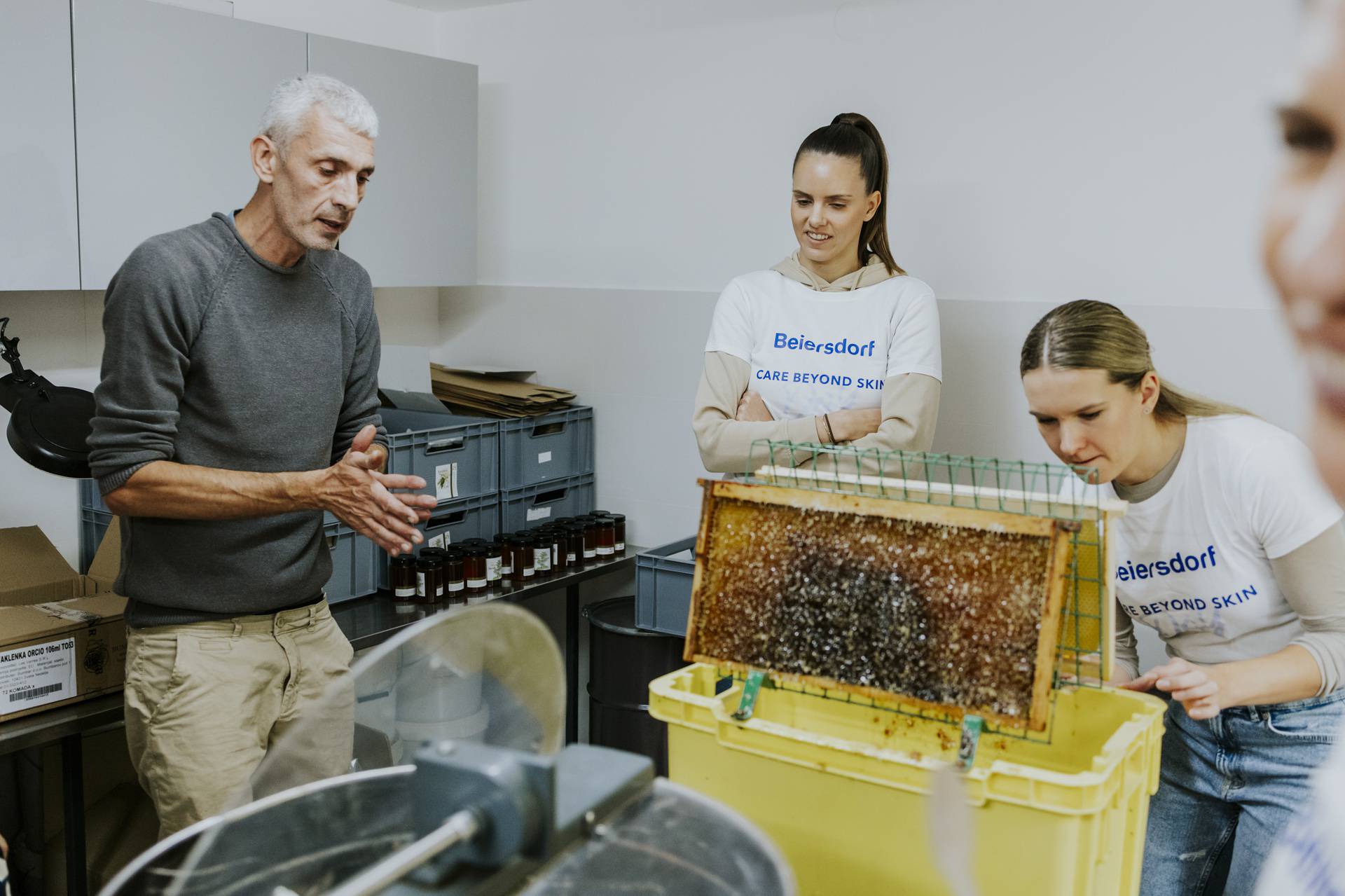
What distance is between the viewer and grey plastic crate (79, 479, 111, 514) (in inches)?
113

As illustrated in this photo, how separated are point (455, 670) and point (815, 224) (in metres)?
1.83

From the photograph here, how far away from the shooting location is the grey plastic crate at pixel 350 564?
2918mm

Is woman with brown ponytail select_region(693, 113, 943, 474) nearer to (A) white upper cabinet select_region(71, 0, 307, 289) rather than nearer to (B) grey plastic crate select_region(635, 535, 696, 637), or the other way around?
(B) grey plastic crate select_region(635, 535, 696, 637)

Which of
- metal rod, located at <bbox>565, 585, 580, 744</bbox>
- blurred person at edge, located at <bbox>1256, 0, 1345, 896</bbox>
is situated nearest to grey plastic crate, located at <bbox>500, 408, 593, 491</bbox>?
metal rod, located at <bbox>565, 585, 580, 744</bbox>

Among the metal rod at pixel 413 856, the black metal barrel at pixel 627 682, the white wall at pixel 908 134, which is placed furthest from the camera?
the black metal barrel at pixel 627 682

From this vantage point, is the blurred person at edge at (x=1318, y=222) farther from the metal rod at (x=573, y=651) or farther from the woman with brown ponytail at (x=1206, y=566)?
the metal rod at (x=573, y=651)

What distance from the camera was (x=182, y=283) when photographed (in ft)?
5.91

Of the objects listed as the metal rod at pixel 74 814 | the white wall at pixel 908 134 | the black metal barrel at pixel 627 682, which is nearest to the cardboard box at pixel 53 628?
the metal rod at pixel 74 814

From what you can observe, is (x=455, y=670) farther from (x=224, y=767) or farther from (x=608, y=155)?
(x=608, y=155)

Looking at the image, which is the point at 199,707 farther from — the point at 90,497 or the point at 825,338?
the point at 825,338

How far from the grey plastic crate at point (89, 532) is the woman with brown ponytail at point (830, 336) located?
162 cm

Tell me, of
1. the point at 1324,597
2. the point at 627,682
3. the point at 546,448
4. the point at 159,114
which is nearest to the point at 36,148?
the point at 159,114

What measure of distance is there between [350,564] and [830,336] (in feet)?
4.73

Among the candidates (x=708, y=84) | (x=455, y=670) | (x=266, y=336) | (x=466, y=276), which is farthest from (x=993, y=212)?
(x=455, y=670)
